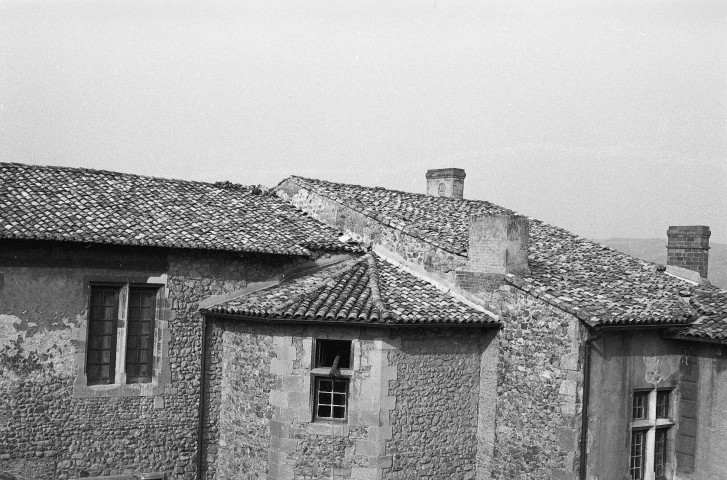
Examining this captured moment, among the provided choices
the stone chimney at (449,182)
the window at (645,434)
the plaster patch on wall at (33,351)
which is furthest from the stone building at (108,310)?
the stone chimney at (449,182)

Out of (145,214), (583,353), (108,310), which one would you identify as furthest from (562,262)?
(108,310)

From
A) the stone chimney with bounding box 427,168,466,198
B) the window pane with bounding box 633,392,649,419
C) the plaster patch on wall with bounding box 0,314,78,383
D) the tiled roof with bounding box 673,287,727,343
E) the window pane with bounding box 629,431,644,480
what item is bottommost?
the window pane with bounding box 629,431,644,480

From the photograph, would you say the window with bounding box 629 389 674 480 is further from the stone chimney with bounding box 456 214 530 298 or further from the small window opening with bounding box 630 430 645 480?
the stone chimney with bounding box 456 214 530 298

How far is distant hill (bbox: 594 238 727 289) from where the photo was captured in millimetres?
53266

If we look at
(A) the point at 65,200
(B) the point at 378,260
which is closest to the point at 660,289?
(B) the point at 378,260

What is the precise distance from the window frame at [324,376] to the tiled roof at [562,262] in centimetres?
335

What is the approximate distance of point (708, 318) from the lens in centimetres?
1645

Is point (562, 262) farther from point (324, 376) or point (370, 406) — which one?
point (324, 376)

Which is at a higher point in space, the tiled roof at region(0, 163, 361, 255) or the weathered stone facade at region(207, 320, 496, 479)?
the tiled roof at region(0, 163, 361, 255)

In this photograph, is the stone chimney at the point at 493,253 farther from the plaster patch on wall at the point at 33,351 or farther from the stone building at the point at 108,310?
the plaster patch on wall at the point at 33,351

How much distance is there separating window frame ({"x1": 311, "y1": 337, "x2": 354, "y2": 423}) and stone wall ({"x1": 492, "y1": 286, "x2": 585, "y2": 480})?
9.75ft

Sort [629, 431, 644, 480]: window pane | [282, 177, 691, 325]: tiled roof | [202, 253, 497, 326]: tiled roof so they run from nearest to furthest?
[202, 253, 497, 326]: tiled roof → [282, 177, 691, 325]: tiled roof → [629, 431, 644, 480]: window pane

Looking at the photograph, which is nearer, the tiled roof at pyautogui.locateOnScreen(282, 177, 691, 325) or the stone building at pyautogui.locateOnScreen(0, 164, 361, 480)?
the stone building at pyautogui.locateOnScreen(0, 164, 361, 480)

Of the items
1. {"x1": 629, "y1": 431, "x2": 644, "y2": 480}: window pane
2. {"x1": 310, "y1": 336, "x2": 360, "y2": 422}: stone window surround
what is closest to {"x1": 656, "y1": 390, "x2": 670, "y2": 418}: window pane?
{"x1": 629, "y1": 431, "x2": 644, "y2": 480}: window pane
